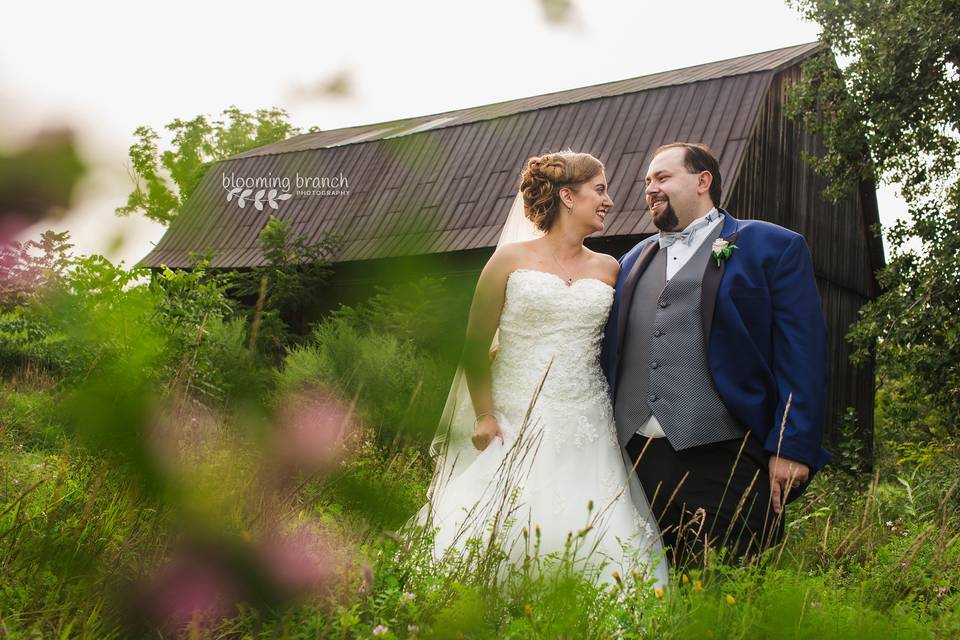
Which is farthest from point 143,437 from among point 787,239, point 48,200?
point 787,239

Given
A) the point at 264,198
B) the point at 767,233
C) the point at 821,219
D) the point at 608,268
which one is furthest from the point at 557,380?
the point at 821,219

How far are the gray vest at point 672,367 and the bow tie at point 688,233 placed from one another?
0.25ft

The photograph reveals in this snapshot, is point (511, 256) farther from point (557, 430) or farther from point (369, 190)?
point (369, 190)

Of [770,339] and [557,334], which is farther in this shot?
[557,334]

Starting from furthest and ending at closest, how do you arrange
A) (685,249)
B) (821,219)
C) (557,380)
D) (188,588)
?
(821,219) → (557,380) → (685,249) → (188,588)

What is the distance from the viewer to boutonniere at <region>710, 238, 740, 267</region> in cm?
329

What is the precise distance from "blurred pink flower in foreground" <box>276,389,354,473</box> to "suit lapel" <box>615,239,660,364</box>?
2.98 m

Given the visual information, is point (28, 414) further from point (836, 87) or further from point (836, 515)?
point (836, 87)

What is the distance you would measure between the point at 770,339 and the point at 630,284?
1.99ft

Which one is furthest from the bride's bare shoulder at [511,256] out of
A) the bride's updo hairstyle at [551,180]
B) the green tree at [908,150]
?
the green tree at [908,150]

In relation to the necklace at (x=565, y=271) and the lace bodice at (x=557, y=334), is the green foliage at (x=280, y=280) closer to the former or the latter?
the lace bodice at (x=557, y=334)

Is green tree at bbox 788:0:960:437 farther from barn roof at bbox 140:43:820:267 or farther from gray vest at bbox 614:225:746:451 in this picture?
barn roof at bbox 140:43:820:267

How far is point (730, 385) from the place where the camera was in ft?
10.5

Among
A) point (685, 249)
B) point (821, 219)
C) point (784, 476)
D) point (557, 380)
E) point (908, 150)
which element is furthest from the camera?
point (821, 219)
